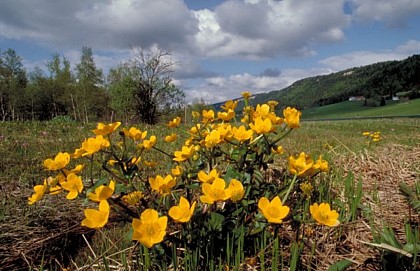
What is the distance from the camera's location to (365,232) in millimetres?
1452

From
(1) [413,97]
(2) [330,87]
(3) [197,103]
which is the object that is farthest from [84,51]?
(2) [330,87]

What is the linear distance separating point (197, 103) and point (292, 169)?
34.7 metres

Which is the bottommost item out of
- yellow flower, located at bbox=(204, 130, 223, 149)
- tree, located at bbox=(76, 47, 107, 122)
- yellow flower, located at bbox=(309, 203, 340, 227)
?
yellow flower, located at bbox=(309, 203, 340, 227)

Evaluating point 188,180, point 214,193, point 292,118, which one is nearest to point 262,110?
point 292,118

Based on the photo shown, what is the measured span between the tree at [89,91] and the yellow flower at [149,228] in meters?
34.4

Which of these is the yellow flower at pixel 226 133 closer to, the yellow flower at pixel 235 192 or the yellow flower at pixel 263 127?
the yellow flower at pixel 263 127

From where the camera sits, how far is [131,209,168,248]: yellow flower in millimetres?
909

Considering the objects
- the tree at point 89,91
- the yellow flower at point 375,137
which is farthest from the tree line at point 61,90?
the yellow flower at point 375,137

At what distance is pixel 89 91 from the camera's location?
1463 inches

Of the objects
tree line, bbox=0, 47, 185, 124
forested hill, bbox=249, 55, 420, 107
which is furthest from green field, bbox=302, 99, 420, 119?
tree line, bbox=0, 47, 185, 124

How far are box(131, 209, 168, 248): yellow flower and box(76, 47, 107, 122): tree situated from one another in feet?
113

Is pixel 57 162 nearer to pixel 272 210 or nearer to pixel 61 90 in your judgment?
pixel 272 210

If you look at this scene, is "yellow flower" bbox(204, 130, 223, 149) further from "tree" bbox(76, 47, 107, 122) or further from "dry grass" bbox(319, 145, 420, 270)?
"tree" bbox(76, 47, 107, 122)

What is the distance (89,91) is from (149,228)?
39.5 m
